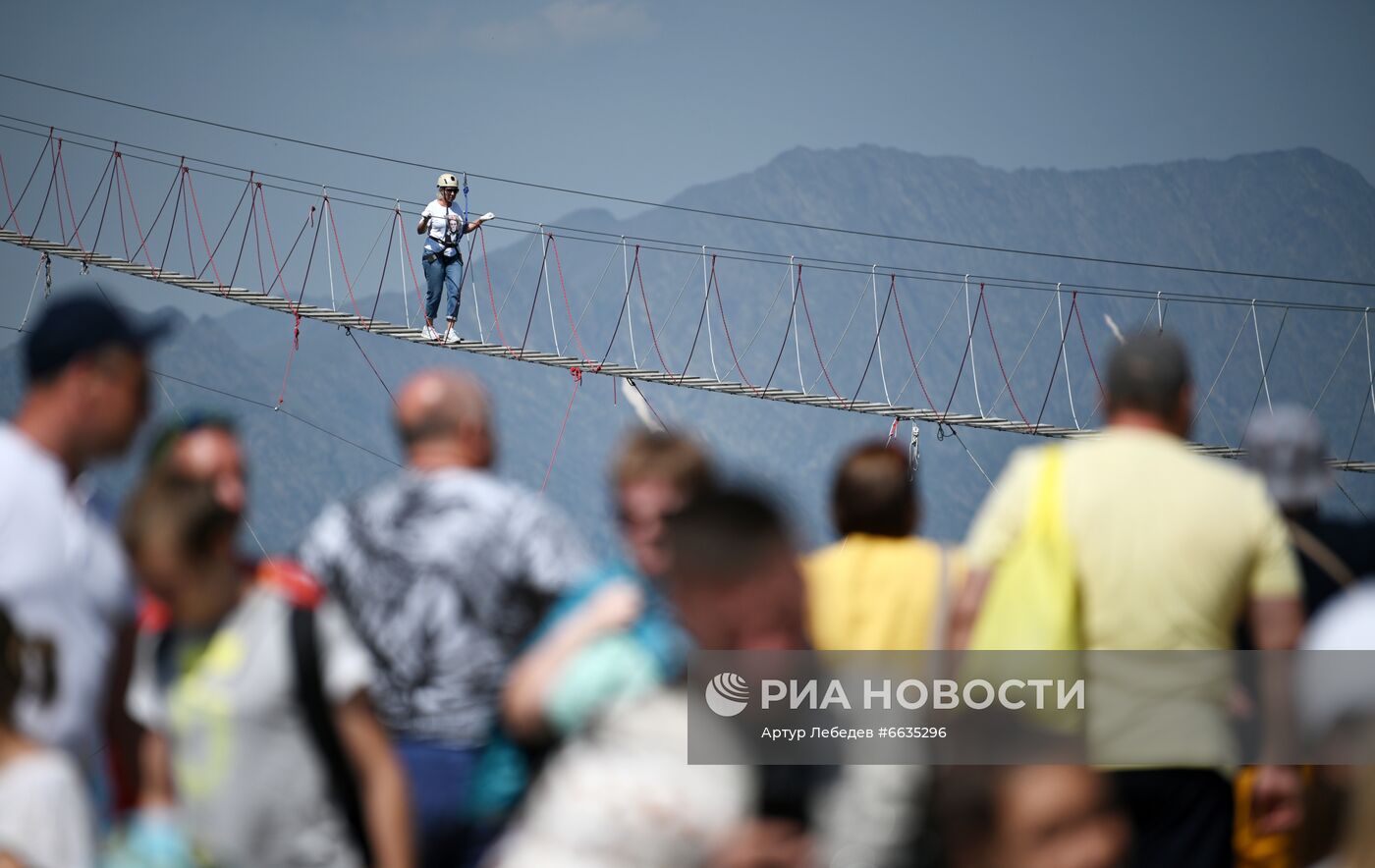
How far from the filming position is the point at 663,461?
8.87 ft

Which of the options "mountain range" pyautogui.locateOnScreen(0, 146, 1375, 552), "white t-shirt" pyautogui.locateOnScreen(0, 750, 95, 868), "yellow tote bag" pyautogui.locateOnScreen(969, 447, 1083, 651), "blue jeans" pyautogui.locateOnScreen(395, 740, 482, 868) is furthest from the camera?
"mountain range" pyautogui.locateOnScreen(0, 146, 1375, 552)

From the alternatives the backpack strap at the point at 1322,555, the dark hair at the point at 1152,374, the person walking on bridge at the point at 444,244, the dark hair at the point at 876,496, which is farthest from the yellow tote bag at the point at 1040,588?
the person walking on bridge at the point at 444,244

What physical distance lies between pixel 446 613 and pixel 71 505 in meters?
0.69

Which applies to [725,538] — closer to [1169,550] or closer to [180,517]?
[180,517]

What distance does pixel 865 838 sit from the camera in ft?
7.04

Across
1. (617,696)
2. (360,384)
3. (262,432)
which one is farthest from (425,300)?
(360,384)

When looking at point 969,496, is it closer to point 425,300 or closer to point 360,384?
point 360,384

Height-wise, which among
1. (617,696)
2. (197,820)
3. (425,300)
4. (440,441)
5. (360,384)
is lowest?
(197,820)

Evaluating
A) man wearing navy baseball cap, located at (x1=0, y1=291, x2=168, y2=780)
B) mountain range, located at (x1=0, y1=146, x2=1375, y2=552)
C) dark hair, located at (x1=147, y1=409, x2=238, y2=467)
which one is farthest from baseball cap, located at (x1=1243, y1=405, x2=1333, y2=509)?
mountain range, located at (x1=0, y1=146, x2=1375, y2=552)

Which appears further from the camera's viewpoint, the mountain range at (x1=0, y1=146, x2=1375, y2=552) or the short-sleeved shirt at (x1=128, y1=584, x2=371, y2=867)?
the mountain range at (x1=0, y1=146, x2=1375, y2=552)

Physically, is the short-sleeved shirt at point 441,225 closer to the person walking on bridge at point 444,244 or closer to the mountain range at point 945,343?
the person walking on bridge at point 444,244

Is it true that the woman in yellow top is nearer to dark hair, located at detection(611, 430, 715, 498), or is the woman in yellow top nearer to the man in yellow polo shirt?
the man in yellow polo shirt

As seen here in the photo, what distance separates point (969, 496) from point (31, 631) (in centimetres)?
14835

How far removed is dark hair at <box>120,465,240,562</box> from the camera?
253cm
